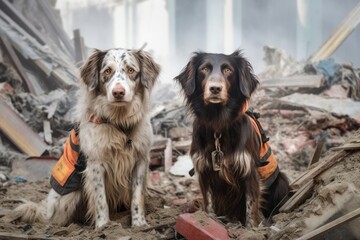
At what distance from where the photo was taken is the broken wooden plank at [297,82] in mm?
6344

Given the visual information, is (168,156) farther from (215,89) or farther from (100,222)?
(215,89)

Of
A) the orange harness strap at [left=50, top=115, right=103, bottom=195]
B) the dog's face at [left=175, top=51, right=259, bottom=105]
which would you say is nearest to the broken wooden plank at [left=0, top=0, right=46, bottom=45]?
the orange harness strap at [left=50, top=115, right=103, bottom=195]

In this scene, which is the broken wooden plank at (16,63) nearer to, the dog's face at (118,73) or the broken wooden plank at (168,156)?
the broken wooden plank at (168,156)

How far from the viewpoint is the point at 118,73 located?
3098 millimetres

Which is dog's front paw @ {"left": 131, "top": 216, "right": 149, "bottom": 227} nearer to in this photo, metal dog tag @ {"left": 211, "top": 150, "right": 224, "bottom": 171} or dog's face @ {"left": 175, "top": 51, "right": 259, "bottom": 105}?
metal dog tag @ {"left": 211, "top": 150, "right": 224, "bottom": 171}

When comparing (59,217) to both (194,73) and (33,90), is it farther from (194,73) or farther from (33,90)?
(33,90)

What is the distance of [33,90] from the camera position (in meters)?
6.15

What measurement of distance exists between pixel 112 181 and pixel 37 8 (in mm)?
4791

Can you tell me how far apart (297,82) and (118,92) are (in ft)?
14.2

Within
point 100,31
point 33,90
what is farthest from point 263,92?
point 33,90

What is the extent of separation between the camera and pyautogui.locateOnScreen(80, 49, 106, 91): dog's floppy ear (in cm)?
318

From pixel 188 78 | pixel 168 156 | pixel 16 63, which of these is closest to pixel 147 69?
pixel 188 78

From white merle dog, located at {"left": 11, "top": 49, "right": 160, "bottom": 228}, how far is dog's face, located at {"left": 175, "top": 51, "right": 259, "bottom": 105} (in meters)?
0.40

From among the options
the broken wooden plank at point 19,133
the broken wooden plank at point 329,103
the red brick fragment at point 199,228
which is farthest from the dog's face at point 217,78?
the broken wooden plank at point 329,103
